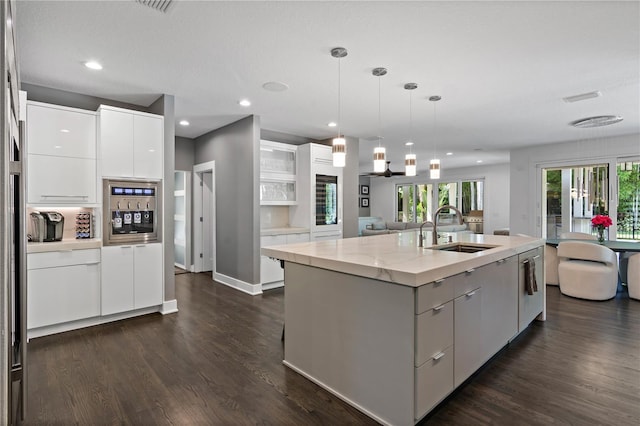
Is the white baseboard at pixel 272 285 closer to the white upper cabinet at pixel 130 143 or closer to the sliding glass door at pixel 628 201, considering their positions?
the white upper cabinet at pixel 130 143

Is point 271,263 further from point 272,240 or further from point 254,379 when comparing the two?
point 254,379

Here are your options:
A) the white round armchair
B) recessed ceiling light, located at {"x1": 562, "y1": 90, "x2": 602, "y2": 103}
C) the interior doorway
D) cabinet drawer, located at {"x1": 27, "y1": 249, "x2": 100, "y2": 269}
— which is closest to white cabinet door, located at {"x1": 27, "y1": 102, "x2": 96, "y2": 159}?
cabinet drawer, located at {"x1": 27, "y1": 249, "x2": 100, "y2": 269}

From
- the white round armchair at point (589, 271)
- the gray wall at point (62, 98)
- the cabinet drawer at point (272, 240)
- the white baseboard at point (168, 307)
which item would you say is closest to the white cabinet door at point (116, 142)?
the gray wall at point (62, 98)

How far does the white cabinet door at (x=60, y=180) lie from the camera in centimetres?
331

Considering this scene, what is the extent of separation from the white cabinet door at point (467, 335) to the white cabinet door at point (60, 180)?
3669 millimetres

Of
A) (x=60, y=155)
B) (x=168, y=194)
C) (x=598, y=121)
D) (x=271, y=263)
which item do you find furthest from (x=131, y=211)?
(x=598, y=121)

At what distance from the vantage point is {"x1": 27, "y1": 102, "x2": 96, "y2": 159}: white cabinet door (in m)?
3.30

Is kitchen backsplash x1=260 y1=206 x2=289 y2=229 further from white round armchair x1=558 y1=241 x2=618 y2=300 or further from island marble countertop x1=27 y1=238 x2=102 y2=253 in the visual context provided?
white round armchair x1=558 y1=241 x2=618 y2=300

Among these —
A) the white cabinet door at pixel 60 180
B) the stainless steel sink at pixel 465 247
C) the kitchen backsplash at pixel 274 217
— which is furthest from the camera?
the kitchen backsplash at pixel 274 217

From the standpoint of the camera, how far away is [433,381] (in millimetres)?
1929

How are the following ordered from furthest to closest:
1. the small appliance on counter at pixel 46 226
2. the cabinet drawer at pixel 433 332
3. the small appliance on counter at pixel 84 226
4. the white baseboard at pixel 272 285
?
the white baseboard at pixel 272 285
the small appliance on counter at pixel 84 226
the small appliance on counter at pixel 46 226
the cabinet drawer at pixel 433 332

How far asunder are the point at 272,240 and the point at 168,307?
1687 millimetres

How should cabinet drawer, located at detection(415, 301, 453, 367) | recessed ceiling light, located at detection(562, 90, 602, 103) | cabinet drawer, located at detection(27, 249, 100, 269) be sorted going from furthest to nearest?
recessed ceiling light, located at detection(562, 90, 602, 103) < cabinet drawer, located at detection(27, 249, 100, 269) < cabinet drawer, located at detection(415, 301, 453, 367)

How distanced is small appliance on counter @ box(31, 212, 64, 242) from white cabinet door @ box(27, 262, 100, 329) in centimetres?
37
